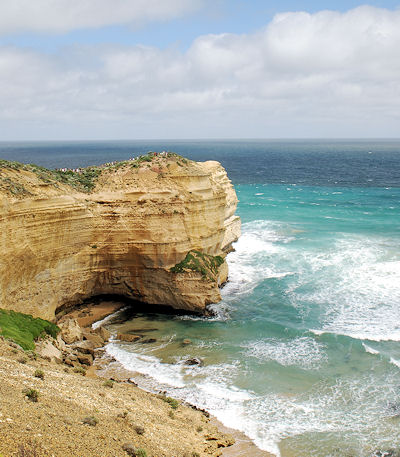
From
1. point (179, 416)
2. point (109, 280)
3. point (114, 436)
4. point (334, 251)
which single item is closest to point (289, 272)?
point (334, 251)

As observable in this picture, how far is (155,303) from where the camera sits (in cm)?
2964

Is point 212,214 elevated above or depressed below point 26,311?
above

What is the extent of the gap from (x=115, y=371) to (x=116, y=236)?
8887 mm

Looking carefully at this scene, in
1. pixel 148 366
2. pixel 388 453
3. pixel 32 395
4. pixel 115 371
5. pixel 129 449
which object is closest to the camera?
pixel 129 449

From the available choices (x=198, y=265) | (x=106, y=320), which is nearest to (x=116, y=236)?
(x=106, y=320)

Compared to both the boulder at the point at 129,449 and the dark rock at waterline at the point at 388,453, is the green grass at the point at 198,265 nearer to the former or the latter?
the dark rock at waterline at the point at 388,453

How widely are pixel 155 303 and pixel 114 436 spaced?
1567 cm

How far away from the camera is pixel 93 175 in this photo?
29797mm

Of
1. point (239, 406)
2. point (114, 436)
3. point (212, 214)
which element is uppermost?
point (212, 214)

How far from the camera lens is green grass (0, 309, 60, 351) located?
20.1 metres

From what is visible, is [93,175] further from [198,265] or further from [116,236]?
[198,265]

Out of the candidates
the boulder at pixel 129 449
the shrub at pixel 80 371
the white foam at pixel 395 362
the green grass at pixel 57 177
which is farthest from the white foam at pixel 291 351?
the green grass at pixel 57 177

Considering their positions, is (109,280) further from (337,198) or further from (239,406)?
(337,198)

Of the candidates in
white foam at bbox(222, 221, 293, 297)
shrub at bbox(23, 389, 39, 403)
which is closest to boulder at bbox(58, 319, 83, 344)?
shrub at bbox(23, 389, 39, 403)
